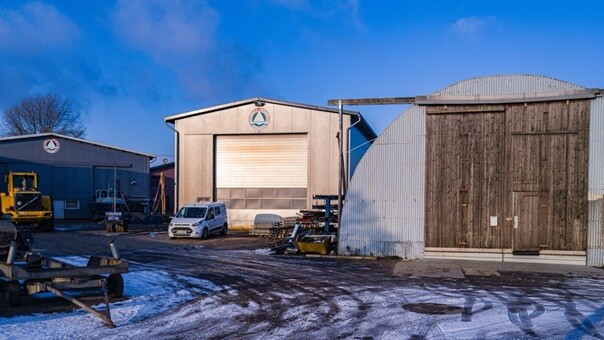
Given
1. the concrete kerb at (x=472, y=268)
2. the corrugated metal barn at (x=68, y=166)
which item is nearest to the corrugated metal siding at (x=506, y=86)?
the concrete kerb at (x=472, y=268)

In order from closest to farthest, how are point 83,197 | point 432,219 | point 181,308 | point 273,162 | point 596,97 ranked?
point 181,308 < point 596,97 < point 432,219 < point 273,162 < point 83,197

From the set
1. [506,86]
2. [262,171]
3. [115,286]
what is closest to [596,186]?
[506,86]

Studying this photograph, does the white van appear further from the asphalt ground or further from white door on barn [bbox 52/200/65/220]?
white door on barn [bbox 52/200/65/220]

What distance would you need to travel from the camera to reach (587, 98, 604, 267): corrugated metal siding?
17328mm

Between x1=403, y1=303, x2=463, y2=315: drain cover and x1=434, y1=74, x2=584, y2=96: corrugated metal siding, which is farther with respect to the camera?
x1=434, y1=74, x2=584, y2=96: corrugated metal siding

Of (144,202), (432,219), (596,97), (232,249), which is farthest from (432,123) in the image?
(144,202)

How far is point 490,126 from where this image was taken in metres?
18.5

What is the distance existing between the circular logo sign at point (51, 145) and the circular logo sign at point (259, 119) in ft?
59.0

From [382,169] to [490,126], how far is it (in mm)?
3906

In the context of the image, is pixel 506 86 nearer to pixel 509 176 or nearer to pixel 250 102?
pixel 509 176

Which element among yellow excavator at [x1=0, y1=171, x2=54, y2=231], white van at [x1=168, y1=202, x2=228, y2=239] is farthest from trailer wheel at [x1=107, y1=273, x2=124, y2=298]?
yellow excavator at [x1=0, y1=171, x2=54, y2=231]

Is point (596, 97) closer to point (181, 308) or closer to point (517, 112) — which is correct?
point (517, 112)

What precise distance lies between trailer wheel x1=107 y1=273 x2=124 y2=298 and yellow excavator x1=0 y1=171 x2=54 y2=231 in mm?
20855

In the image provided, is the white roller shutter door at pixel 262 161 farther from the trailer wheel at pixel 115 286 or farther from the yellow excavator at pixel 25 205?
the trailer wheel at pixel 115 286
